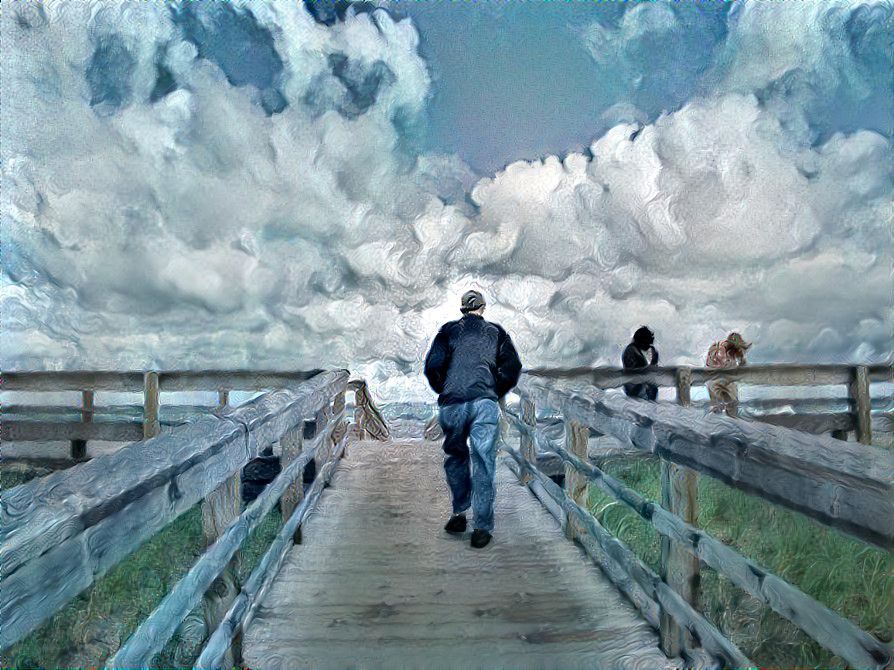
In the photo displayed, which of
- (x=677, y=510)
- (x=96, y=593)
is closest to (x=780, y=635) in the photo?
(x=677, y=510)

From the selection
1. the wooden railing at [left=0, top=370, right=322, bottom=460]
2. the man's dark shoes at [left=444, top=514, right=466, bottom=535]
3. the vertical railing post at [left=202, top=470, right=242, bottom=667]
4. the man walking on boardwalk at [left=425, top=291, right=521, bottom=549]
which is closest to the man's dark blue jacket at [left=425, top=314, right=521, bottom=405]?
the man walking on boardwalk at [left=425, top=291, right=521, bottom=549]

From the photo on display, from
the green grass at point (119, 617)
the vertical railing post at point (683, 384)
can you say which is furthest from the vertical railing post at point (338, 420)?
the vertical railing post at point (683, 384)

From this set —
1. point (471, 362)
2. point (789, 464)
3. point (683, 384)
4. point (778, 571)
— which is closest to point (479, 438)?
point (471, 362)

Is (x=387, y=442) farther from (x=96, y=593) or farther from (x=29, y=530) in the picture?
(x=29, y=530)

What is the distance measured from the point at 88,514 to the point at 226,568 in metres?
1.09

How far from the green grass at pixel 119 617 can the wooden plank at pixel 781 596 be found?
2089 mm

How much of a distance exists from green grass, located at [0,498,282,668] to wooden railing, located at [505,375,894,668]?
1926 millimetres

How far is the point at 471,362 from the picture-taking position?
351 centimetres

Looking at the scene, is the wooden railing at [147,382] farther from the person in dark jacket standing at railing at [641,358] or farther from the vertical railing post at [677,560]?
the vertical railing post at [677,560]

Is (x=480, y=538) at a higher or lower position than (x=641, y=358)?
lower

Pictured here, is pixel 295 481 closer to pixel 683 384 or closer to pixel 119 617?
pixel 119 617

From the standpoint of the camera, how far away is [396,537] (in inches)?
139

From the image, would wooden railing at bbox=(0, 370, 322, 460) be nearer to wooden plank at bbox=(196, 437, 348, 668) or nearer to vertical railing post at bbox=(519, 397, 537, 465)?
vertical railing post at bbox=(519, 397, 537, 465)

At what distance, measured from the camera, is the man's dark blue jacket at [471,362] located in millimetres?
3494
